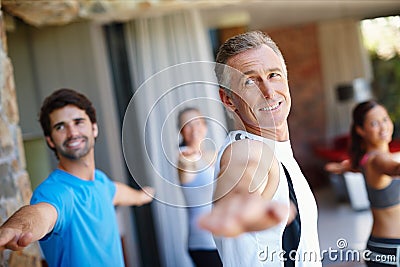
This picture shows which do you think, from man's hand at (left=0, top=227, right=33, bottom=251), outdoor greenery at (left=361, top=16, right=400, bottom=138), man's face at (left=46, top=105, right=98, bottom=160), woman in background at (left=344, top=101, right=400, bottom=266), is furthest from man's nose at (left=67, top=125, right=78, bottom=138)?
outdoor greenery at (left=361, top=16, right=400, bottom=138)

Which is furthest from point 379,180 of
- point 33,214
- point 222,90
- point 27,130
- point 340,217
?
point 340,217

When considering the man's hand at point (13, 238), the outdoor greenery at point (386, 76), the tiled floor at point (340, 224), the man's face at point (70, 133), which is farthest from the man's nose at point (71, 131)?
the outdoor greenery at point (386, 76)

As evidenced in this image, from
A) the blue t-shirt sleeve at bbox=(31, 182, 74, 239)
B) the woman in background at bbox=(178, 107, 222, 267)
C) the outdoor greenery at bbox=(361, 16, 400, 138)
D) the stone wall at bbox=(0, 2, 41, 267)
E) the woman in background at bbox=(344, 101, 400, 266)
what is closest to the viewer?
the blue t-shirt sleeve at bbox=(31, 182, 74, 239)

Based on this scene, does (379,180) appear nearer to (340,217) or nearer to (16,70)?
(16,70)

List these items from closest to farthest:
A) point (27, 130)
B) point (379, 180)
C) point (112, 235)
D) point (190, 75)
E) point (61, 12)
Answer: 1. point (112, 235)
2. point (379, 180)
3. point (190, 75)
4. point (61, 12)
5. point (27, 130)

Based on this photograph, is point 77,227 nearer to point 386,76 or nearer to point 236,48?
point 236,48

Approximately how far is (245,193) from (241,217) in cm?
21

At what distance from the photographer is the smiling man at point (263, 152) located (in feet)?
5.09

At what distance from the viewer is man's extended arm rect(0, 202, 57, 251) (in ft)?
5.17

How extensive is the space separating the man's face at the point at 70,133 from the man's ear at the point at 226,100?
73 cm

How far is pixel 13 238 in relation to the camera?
5.16 feet

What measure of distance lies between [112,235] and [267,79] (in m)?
1.01

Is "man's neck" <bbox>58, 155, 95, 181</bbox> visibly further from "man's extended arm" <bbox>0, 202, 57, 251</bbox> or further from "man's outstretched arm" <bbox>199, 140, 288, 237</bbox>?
"man's outstretched arm" <bbox>199, 140, 288, 237</bbox>

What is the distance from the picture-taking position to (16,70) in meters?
4.12
